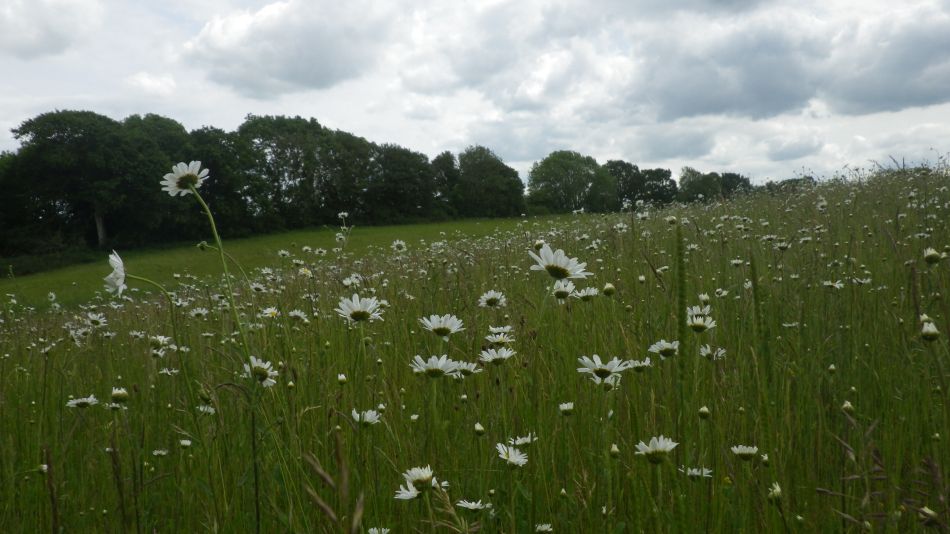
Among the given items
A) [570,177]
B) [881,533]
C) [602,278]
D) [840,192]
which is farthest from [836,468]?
[570,177]

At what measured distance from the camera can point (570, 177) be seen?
282 feet

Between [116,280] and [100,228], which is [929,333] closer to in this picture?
[116,280]

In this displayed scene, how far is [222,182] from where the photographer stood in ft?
152

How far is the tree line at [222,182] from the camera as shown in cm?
3984

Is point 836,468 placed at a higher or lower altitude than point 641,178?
lower

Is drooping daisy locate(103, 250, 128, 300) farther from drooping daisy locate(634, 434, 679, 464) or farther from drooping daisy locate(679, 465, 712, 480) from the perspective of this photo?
drooping daisy locate(679, 465, 712, 480)

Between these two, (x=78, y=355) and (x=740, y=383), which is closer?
(x=740, y=383)

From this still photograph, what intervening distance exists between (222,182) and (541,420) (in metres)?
48.9

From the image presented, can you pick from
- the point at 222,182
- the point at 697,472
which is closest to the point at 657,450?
the point at 697,472

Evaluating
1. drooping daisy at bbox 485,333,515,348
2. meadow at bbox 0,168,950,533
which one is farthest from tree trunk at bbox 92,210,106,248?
drooping daisy at bbox 485,333,515,348

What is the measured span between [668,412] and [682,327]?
1.17 metres

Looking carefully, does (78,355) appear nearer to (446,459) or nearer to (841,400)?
(446,459)

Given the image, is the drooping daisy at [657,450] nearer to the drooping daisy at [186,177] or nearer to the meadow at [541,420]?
the meadow at [541,420]

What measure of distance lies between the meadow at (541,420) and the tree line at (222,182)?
21.7 metres
